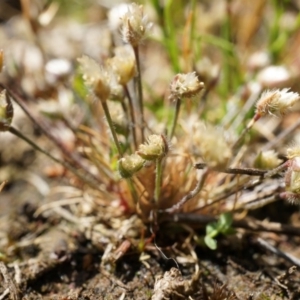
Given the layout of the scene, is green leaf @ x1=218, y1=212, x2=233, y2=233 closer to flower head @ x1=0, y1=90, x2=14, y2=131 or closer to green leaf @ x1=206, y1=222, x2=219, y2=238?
green leaf @ x1=206, y1=222, x2=219, y2=238

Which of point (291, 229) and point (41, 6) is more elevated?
point (41, 6)

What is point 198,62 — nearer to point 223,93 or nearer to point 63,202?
point 223,93

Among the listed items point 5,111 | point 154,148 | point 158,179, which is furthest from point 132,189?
point 5,111

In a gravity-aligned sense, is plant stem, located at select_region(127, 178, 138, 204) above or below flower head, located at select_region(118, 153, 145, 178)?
below

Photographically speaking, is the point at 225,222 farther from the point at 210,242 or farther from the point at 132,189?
the point at 132,189

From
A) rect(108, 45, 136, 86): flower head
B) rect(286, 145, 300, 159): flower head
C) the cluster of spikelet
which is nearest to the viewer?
the cluster of spikelet

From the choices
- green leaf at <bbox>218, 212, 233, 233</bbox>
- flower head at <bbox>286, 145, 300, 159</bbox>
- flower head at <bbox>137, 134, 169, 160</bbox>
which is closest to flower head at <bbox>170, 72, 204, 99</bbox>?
flower head at <bbox>137, 134, 169, 160</bbox>

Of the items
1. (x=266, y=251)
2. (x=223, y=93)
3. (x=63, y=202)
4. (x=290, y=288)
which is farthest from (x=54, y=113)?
(x=290, y=288)

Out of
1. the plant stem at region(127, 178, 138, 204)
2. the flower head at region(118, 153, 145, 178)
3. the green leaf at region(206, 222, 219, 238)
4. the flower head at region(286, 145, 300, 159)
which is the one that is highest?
the flower head at region(118, 153, 145, 178)
